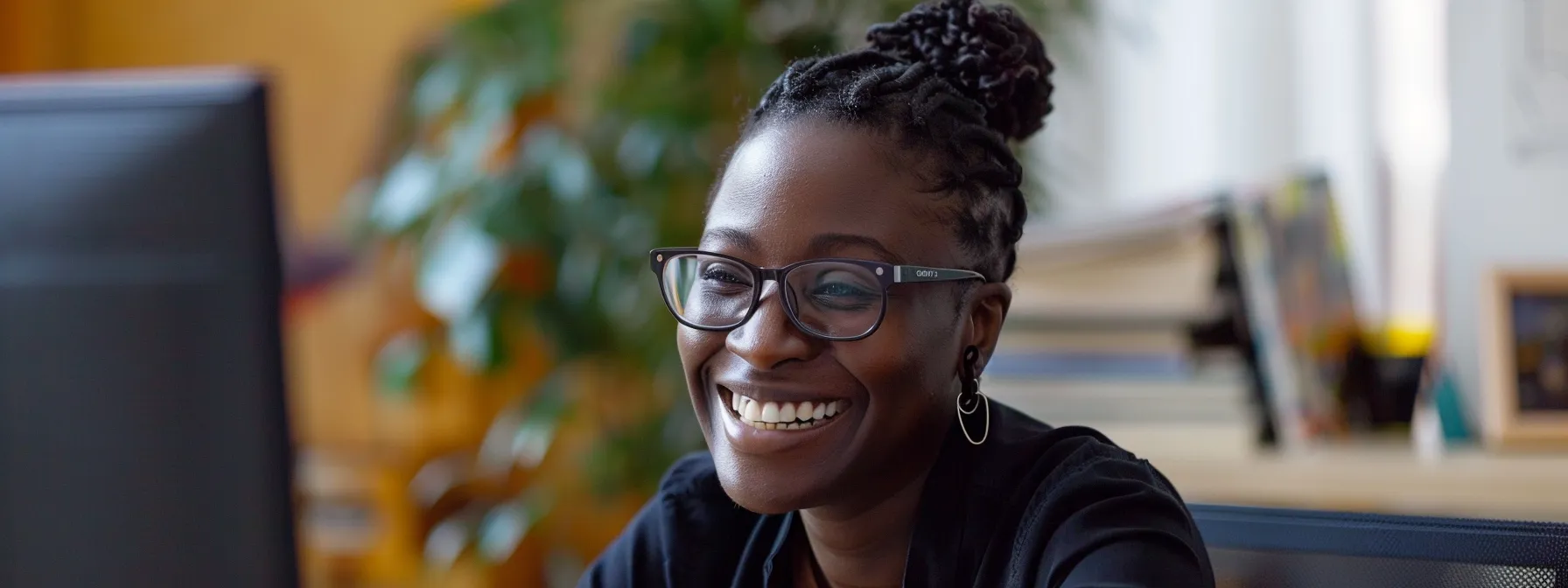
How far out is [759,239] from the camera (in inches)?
33.1

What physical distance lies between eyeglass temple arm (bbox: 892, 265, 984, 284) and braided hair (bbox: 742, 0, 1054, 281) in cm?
3

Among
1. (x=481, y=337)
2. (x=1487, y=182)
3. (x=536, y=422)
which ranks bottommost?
(x=536, y=422)

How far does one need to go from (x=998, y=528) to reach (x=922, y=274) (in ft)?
0.53

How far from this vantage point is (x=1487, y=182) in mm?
1892

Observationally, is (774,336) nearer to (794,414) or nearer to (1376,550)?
(794,414)

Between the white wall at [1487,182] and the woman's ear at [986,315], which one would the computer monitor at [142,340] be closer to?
the woman's ear at [986,315]

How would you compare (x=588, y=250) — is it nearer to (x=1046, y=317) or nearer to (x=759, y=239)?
(x=1046, y=317)

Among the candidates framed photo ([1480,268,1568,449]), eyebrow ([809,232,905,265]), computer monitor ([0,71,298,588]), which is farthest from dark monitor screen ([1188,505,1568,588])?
framed photo ([1480,268,1568,449])

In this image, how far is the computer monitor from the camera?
2.71ft

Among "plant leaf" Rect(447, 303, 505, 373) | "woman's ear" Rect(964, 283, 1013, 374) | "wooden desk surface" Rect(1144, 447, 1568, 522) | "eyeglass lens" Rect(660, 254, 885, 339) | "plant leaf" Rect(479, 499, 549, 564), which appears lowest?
"plant leaf" Rect(479, 499, 549, 564)

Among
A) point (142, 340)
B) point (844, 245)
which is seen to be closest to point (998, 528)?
point (844, 245)

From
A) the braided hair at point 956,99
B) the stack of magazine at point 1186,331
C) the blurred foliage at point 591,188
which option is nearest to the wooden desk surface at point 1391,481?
the stack of magazine at point 1186,331

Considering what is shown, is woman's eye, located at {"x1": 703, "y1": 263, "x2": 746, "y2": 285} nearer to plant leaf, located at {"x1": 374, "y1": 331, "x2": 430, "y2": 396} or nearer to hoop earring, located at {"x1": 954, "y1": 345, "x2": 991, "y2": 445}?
hoop earring, located at {"x1": 954, "y1": 345, "x2": 991, "y2": 445}

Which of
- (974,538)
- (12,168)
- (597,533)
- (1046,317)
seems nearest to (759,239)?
(974,538)
